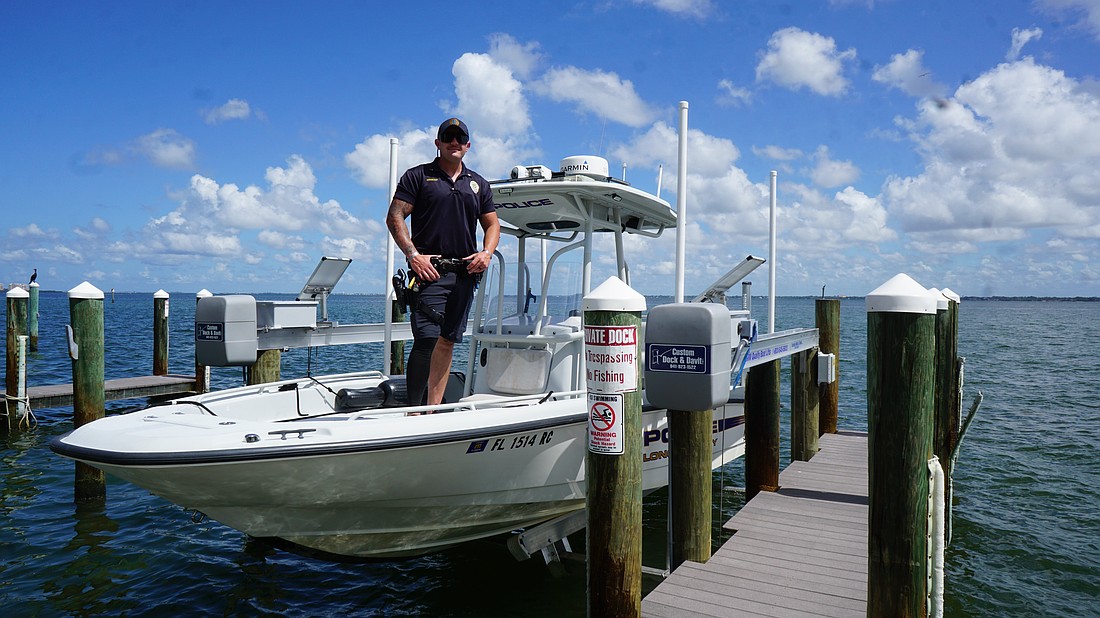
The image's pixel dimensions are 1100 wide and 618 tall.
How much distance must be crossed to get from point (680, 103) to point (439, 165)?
1.81 meters

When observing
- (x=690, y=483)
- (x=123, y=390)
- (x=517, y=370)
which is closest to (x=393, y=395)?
(x=517, y=370)

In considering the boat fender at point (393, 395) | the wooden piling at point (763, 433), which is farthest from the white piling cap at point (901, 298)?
the boat fender at point (393, 395)

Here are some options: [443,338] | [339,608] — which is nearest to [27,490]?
[339,608]

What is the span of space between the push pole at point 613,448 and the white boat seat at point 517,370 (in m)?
2.05

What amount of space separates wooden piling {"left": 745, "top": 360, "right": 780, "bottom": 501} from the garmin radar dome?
238 cm

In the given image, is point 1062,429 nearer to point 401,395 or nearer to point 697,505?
point 697,505

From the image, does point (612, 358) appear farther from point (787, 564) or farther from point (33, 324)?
point (33, 324)

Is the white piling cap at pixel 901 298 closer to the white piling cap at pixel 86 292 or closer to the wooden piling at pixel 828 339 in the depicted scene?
the wooden piling at pixel 828 339

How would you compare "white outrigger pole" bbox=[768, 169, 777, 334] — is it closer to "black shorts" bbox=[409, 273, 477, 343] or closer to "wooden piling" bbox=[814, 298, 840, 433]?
"wooden piling" bbox=[814, 298, 840, 433]

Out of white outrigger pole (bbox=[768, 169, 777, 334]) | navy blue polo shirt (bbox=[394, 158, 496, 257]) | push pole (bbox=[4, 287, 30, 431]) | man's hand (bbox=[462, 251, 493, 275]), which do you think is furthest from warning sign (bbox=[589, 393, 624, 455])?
push pole (bbox=[4, 287, 30, 431])

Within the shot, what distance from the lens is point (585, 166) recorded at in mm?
5824

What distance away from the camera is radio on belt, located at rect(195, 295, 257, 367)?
20.0ft

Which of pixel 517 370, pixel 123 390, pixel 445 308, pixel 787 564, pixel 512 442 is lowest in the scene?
pixel 787 564

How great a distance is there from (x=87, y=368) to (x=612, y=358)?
19.5 ft
